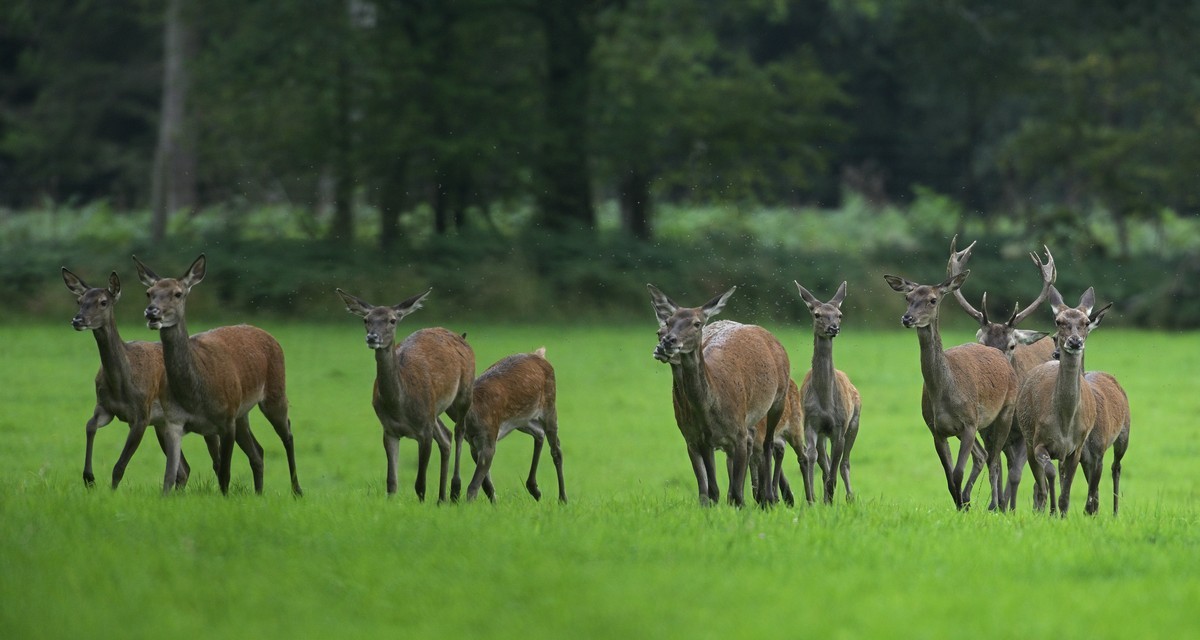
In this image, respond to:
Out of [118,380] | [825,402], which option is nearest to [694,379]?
[825,402]

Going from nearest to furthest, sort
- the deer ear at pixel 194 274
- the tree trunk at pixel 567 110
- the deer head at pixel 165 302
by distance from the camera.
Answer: the deer head at pixel 165 302 < the deer ear at pixel 194 274 < the tree trunk at pixel 567 110

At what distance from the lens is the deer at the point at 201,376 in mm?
10461

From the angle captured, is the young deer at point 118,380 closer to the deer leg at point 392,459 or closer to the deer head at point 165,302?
the deer head at point 165,302

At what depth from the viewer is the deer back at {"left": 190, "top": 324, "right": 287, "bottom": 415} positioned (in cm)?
1067

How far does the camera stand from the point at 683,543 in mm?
8508

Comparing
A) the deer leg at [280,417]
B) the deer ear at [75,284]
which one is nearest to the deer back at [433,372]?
the deer leg at [280,417]

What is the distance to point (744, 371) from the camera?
429 inches

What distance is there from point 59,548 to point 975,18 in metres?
32.0

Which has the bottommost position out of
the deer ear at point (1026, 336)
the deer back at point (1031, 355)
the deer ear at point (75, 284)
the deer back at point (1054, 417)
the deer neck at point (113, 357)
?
the deer back at point (1054, 417)

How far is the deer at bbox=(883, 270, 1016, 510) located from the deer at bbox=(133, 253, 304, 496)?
4496 mm

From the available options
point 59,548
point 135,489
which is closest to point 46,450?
point 135,489

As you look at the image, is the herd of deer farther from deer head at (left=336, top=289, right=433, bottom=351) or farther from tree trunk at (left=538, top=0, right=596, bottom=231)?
tree trunk at (left=538, top=0, right=596, bottom=231)

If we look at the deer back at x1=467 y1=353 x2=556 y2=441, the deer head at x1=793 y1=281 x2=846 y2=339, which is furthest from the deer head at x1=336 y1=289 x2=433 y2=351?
the deer head at x1=793 y1=281 x2=846 y2=339

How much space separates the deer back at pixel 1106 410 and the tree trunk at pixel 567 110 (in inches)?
712
